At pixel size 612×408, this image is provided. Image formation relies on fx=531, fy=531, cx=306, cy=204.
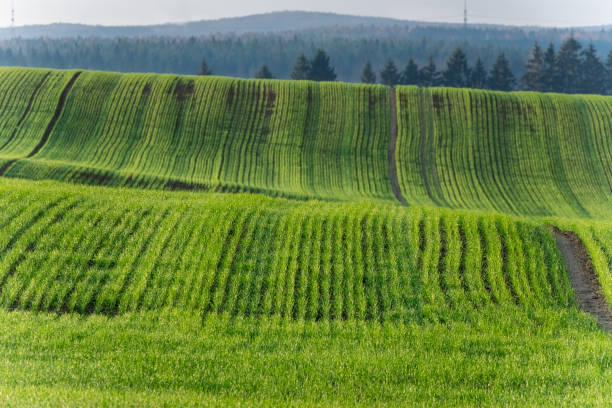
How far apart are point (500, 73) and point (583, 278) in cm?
8626

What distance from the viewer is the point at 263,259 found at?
22.0 meters

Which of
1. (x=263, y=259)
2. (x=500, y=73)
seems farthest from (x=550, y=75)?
(x=263, y=259)

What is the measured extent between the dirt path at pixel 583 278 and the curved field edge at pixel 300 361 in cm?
102

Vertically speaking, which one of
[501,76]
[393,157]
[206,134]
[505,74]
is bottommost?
[501,76]

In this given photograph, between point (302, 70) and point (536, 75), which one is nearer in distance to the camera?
point (536, 75)

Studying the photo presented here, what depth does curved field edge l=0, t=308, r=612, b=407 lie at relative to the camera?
13680mm

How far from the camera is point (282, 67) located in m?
179

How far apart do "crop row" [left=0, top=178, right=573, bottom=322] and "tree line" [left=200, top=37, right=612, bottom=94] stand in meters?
78.2

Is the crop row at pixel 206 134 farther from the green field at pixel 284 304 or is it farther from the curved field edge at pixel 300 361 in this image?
the curved field edge at pixel 300 361

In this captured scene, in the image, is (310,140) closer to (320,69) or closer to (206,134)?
(206,134)

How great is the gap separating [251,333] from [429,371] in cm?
593

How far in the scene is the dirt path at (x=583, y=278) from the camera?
19464 mm

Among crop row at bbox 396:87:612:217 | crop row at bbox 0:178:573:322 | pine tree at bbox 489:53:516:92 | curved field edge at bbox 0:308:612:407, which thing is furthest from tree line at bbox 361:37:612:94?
curved field edge at bbox 0:308:612:407

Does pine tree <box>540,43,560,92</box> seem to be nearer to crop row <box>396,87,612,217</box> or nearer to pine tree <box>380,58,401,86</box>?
pine tree <box>380,58,401,86</box>
